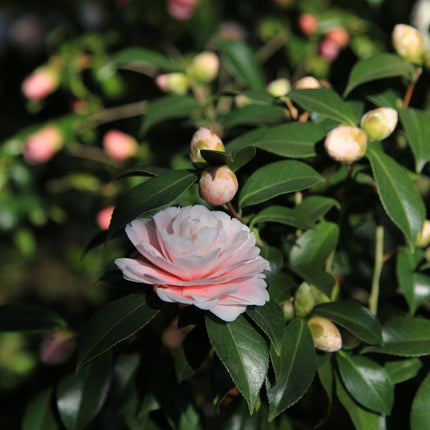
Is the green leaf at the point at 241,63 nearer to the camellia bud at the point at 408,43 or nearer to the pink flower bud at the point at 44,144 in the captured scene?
the camellia bud at the point at 408,43

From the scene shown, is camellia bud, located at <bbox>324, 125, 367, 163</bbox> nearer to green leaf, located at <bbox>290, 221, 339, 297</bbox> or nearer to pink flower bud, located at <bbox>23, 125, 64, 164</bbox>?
green leaf, located at <bbox>290, 221, 339, 297</bbox>

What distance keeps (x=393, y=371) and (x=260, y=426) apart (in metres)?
0.23

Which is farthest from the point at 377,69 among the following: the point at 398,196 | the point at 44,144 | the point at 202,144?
the point at 44,144

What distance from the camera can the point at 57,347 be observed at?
89 cm

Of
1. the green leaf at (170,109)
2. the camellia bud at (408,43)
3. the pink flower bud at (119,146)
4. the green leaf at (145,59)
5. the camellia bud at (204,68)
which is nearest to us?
the camellia bud at (408,43)

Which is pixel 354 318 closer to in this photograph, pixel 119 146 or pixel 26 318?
pixel 26 318

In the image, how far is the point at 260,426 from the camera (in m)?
0.88

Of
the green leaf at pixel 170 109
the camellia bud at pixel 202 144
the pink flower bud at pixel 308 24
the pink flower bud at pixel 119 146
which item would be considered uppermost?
the camellia bud at pixel 202 144

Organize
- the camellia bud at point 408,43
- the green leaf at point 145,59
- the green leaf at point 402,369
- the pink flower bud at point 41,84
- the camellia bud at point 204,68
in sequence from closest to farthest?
1. the green leaf at point 402,369
2. the camellia bud at point 408,43
3. the green leaf at point 145,59
4. the camellia bud at point 204,68
5. the pink flower bud at point 41,84

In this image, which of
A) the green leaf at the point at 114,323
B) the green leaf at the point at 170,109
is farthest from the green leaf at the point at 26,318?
the green leaf at the point at 170,109

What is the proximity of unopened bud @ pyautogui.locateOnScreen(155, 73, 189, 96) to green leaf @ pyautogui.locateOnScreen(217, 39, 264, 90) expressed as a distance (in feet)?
0.34

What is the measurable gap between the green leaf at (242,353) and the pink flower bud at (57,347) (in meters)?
0.38

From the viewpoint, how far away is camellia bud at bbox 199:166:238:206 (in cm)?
66

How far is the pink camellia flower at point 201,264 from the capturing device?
0.58 m
